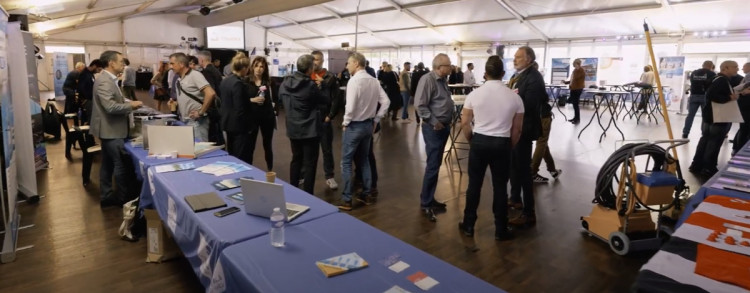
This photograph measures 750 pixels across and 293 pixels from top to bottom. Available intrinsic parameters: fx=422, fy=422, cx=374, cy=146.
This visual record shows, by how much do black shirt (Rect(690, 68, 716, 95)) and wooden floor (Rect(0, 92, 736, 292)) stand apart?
2.63 m

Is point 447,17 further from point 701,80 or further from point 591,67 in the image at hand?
point 701,80

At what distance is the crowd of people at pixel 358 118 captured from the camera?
284cm

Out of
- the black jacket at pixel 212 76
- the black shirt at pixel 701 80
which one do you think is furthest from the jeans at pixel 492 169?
the black shirt at pixel 701 80

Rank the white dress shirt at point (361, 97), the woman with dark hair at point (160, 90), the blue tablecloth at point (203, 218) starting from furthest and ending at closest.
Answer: the woman with dark hair at point (160, 90), the white dress shirt at point (361, 97), the blue tablecloth at point (203, 218)

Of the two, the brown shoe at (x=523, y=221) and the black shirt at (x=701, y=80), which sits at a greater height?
the black shirt at (x=701, y=80)

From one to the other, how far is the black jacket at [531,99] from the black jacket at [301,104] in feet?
5.28

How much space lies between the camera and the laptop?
1762mm

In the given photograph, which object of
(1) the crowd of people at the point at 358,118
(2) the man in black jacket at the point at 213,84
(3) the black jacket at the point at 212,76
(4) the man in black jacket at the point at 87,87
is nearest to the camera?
(1) the crowd of people at the point at 358,118

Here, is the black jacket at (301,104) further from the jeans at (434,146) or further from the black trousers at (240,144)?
the jeans at (434,146)

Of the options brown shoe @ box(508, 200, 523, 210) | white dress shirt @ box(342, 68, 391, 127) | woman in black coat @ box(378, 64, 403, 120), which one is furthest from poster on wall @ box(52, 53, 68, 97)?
brown shoe @ box(508, 200, 523, 210)

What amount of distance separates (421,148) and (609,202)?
3.66 meters

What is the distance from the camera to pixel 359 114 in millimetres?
3525

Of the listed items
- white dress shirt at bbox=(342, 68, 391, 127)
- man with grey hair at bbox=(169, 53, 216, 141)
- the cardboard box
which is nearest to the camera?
the cardboard box

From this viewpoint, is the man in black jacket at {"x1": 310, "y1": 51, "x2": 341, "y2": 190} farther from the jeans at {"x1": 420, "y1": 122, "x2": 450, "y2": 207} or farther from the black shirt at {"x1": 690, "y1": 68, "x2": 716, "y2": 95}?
the black shirt at {"x1": 690, "y1": 68, "x2": 716, "y2": 95}
